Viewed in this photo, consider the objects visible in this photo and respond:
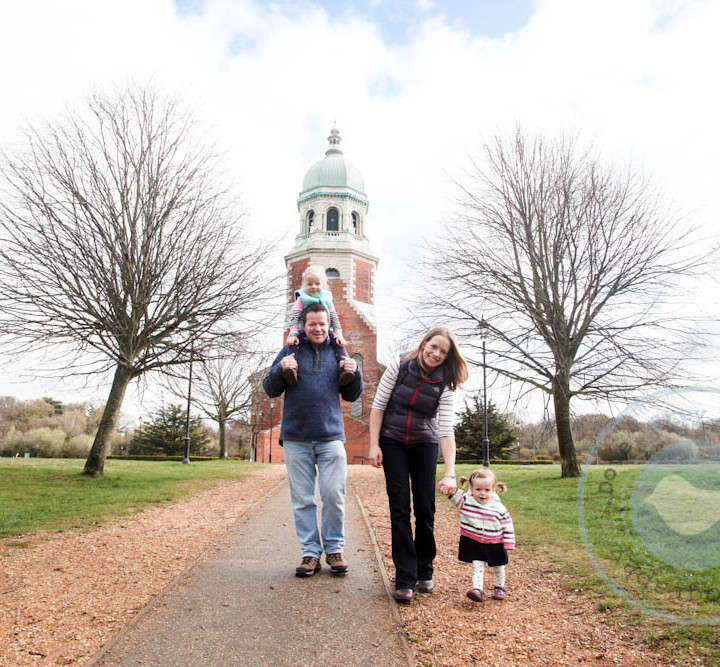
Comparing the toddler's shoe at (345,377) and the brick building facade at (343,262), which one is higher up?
the brick building facade at (343,262)

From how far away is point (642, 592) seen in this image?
425cm

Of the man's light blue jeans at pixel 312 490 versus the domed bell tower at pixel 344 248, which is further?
the domed bell tower at pixel 344 248

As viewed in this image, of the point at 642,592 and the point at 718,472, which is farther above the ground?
the point at 718,472

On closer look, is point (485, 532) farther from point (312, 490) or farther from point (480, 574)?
point (312, 490)

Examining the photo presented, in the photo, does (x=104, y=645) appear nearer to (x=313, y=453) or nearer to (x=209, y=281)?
(x=313, y=453)

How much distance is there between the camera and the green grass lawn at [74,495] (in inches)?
299

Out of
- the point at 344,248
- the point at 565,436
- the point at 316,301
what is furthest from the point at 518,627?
the point at 344,248

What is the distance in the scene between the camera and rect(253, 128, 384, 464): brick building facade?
32156mm

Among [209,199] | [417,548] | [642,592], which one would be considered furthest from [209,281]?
[642,592]

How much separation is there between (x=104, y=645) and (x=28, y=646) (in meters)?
0.46

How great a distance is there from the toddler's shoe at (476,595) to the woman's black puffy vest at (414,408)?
1.13 meters

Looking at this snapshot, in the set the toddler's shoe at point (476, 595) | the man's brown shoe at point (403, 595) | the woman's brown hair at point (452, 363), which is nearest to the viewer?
the man's brown shoe at point (403, 595)

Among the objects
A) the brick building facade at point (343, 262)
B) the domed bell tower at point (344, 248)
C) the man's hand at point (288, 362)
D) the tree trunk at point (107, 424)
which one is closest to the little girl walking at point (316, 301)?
the man's hand at point (288, 362)

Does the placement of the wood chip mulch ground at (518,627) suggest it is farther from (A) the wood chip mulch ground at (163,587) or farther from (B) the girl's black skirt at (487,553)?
(B) the girl's black skirt at (487,553)
